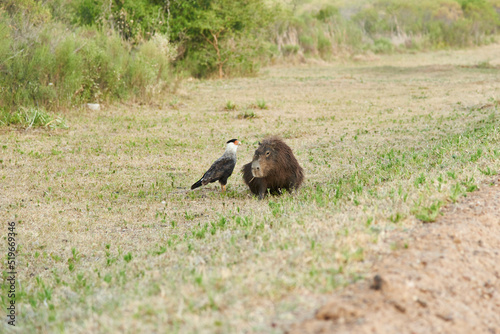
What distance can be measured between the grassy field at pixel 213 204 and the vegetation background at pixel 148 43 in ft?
2.66

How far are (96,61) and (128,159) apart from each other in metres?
5.30

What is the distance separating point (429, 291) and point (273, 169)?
395 centimetres

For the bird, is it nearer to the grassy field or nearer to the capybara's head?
the grassy field

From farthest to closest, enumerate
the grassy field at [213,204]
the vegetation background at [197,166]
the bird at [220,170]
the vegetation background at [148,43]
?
the vegetation background at [148,43] → the bird at [220,170] → the vegetation background at [197,166] → the grassy field at [213,204]

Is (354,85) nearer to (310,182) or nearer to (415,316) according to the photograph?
(310,182)

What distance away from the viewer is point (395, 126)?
1192 centimetres

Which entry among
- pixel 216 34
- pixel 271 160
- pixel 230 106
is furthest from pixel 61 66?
pixel 216 34

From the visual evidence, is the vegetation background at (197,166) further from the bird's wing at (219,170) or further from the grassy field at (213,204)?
the bird's wing at (219,170)

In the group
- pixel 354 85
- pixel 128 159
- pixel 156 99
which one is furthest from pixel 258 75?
pixel 128 159

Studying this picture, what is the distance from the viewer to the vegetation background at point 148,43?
485 inches

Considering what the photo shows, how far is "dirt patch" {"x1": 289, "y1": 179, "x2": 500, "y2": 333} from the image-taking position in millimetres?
3092

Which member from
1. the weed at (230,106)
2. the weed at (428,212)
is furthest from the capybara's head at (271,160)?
the weed at (230,106)

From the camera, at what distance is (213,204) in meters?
7.38

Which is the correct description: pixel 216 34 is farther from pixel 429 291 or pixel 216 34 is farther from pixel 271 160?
pixel 429 291
